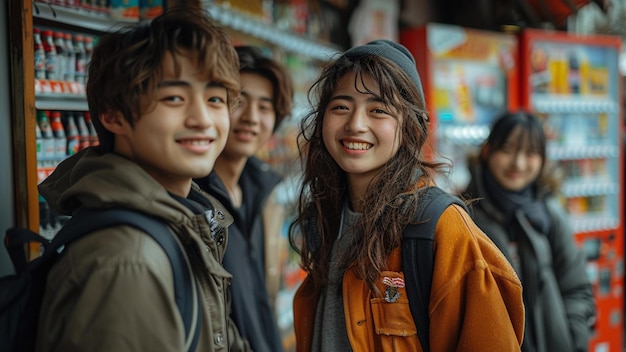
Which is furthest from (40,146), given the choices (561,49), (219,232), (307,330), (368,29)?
(561,49)

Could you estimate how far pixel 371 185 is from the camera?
1808 mm

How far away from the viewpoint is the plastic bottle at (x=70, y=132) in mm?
2348

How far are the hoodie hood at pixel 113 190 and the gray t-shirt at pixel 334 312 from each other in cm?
59

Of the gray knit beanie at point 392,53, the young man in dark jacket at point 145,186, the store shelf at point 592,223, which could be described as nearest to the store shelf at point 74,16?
the young man in dark jacket at point 145,186

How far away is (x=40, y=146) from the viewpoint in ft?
7.29

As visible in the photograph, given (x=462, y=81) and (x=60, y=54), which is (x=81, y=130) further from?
(x=462, y=81)

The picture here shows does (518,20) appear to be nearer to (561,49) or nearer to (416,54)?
(561,49)

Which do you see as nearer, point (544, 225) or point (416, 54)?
point (544, 225)

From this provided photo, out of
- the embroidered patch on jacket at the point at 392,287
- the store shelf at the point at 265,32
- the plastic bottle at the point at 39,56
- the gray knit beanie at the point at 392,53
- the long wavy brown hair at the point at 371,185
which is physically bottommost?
the embroidered patch on jacket at the point at 392,287

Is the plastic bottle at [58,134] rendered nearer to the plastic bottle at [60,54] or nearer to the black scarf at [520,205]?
the plastic bottle at [60,54]

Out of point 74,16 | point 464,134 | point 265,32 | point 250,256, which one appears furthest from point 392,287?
point 464,134

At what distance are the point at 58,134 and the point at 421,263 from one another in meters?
1.57

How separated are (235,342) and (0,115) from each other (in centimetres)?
119

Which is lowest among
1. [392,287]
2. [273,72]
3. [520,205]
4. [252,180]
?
[392,287]
